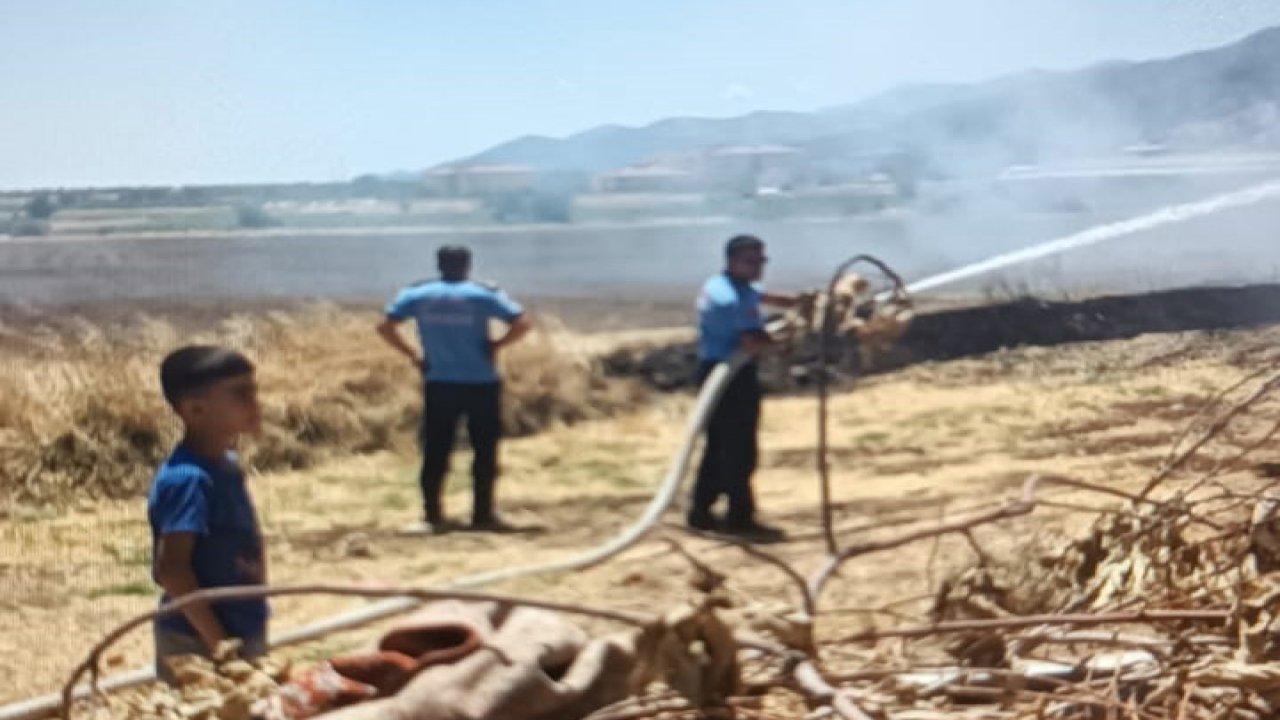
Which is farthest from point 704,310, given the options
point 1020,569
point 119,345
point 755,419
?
point 119,345

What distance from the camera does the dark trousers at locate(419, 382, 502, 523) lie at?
8805mm

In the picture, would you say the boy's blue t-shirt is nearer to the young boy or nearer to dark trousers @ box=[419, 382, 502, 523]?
the young boy

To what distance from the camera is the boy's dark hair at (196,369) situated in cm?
380

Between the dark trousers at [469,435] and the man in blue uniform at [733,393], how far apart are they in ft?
3.70

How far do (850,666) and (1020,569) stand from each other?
81 centimetres

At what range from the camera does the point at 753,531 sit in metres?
8.63

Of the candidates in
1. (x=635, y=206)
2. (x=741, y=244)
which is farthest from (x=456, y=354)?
(x=635, y=206)

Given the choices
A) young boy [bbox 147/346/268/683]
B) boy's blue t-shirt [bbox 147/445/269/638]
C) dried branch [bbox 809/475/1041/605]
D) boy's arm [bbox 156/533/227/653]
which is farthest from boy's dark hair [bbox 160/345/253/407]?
dried branch [bbox 809/475/1041/605]

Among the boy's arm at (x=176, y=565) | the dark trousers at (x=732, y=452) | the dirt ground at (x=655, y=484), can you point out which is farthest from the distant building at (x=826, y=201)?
the boy's arm at (x=176, y=565)

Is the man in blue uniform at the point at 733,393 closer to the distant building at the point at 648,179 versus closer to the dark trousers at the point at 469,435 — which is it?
the dark trousers at the point at 469,435

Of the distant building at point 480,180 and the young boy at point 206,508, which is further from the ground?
the distant building at point 480,180

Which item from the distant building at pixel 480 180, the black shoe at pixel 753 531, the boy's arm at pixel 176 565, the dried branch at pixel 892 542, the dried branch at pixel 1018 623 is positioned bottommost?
the black shoe at pixel 753 531

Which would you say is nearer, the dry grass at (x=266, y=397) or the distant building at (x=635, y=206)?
the dry grass at (x=266, y=397)

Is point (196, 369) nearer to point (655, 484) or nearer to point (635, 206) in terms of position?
point (655, 484)
